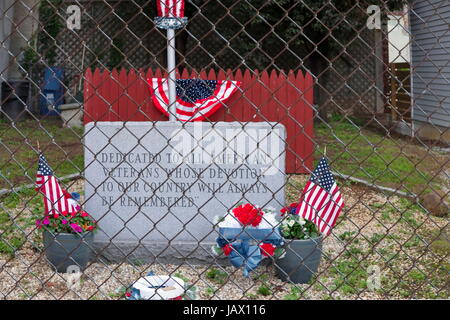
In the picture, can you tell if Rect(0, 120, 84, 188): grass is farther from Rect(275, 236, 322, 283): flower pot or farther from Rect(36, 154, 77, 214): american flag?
Rect(275, 236, 322, 283): flower pot

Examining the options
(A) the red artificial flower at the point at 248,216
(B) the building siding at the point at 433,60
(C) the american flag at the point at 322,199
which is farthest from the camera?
(B) the building siding at the point at 433,60

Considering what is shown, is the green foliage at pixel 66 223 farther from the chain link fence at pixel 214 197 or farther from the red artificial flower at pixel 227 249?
the red artificial flower at pixel 227 249

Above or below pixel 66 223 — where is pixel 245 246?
below

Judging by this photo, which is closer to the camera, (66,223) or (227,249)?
(227,249)

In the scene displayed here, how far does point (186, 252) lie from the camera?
15.6 ft

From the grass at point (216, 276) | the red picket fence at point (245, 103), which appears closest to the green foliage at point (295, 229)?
the grass at point (216, 276)

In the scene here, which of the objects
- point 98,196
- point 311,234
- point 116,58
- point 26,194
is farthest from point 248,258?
point 116,58

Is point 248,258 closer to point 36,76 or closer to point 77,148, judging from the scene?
point 77,148

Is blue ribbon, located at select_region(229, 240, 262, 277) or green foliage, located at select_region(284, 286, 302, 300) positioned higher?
blue ribbon, located at select_region(229, 240, 262, 277)

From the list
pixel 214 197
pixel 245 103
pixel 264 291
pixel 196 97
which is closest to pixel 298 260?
pixel 264 291

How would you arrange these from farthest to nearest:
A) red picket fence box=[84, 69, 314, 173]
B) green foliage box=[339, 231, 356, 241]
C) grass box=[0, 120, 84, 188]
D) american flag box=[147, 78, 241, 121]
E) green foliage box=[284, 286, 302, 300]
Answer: red picket fence box=[84, 69, 314, 173] < grass box=[0, 120, 84, 188] < american flag box=[147, 78, 241, 121] < green foliage box=[339, 231, 356, 241] < green foliage box=[284, 286, 302, 300]

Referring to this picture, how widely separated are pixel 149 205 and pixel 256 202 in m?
0.81

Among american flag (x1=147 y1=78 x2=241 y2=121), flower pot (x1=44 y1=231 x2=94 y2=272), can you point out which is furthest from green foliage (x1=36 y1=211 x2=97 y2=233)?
american flag (x1=147 y1=78 x2=241 y2=121)

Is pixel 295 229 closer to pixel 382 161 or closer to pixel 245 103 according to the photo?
pixel 245 103
